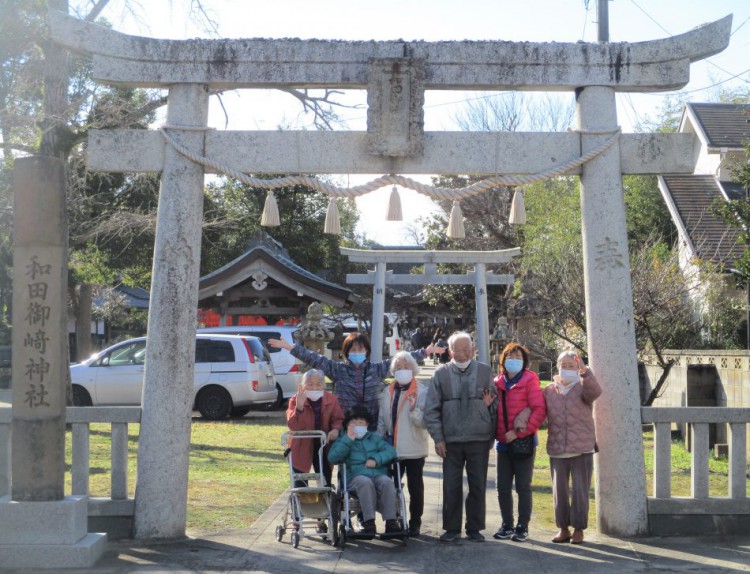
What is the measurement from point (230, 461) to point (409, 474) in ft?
19.1

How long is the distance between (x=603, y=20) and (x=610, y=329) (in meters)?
8.95

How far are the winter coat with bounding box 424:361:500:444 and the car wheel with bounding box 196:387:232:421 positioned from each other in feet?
41.0

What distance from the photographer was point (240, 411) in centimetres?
2052

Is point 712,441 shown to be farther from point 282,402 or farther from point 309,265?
point 309,265

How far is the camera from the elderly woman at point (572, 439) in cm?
797

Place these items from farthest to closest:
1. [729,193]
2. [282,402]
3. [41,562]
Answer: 1. [729,193]
2. [282,402]
3. [41,562]

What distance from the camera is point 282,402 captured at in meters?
22.7

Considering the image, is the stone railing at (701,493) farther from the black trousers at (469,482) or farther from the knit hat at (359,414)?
the knit hat at (359,414)

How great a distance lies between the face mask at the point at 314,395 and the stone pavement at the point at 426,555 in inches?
49.3

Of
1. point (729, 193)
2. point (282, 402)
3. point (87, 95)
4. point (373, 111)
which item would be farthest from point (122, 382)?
point (729, 193)

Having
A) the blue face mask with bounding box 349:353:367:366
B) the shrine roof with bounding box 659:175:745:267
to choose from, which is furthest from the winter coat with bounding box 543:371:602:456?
the shrine roof with bounding box 659:175:745:267

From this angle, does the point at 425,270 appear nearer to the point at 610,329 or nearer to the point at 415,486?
the point at 610,329

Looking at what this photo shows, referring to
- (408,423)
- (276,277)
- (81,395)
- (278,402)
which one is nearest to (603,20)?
(408,423)

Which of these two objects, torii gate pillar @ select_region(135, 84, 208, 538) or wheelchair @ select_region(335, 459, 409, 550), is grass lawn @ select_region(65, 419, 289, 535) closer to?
torii gate pillar @ select_region(135, 84, 208, 538)
